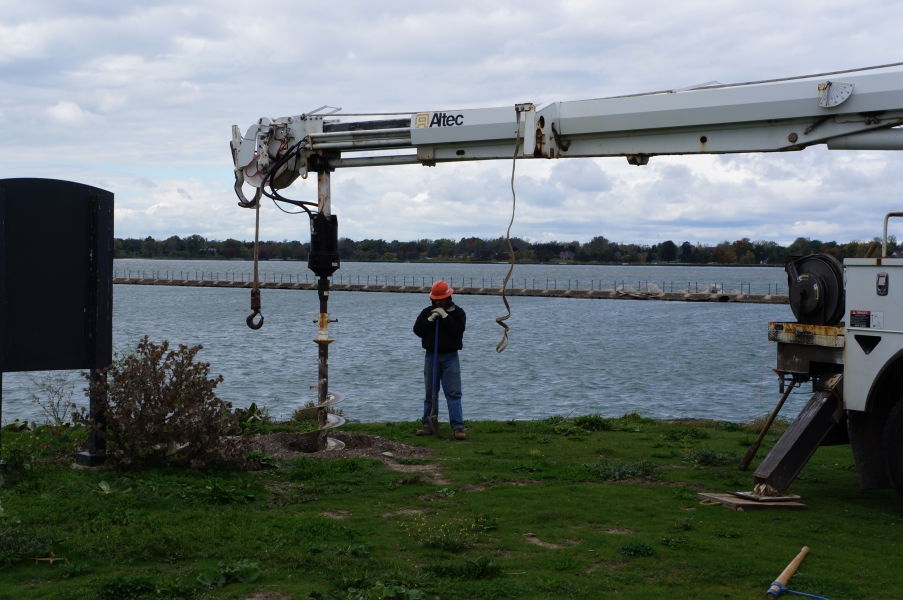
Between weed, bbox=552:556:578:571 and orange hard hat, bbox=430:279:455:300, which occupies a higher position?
orange hard hat, bbox=430:279:455:300

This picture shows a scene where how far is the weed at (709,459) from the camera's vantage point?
35.8ft

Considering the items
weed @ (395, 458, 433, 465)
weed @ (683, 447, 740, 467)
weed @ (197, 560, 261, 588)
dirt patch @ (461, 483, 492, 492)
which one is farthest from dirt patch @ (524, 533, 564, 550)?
weed @ (683, 447, 740, 467)

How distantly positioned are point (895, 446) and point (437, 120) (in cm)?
585

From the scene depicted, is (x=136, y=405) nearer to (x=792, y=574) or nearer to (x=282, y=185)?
(x=282, y=185)

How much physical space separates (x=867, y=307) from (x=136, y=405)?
24.3ft

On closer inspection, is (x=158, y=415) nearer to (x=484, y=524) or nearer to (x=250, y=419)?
(x=484, y=524)

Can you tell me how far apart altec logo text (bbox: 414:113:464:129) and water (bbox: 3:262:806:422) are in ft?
18.8

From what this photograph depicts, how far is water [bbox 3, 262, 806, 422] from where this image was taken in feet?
90.1

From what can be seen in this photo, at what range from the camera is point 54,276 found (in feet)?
30.2

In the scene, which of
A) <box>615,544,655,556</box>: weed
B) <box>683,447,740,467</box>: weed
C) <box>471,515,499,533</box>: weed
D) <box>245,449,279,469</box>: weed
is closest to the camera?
<box>615,544,655,556</box>: weed

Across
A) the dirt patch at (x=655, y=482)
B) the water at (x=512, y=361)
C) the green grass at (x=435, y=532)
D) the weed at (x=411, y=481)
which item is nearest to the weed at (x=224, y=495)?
the green grass at (x=435, y=532)

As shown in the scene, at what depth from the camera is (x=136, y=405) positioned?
9156 mm

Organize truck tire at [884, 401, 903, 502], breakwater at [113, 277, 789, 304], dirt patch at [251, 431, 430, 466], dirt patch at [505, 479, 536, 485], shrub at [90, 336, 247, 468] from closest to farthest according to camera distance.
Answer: truck tire at [884, 401, 903, 502] → shrub at [90, 336, 247, 468] → dirt patch at [505, 479, 536, 485] → dirt patch at [251, 431, 430, 466] → breakwater at [113, 277, 789, 304]

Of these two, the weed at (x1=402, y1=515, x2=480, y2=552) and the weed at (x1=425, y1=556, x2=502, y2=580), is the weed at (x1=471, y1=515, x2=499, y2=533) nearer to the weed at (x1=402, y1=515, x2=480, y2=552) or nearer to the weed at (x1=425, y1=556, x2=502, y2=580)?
the weed at (x1=402, y1=515, x2=480, y2=552)
